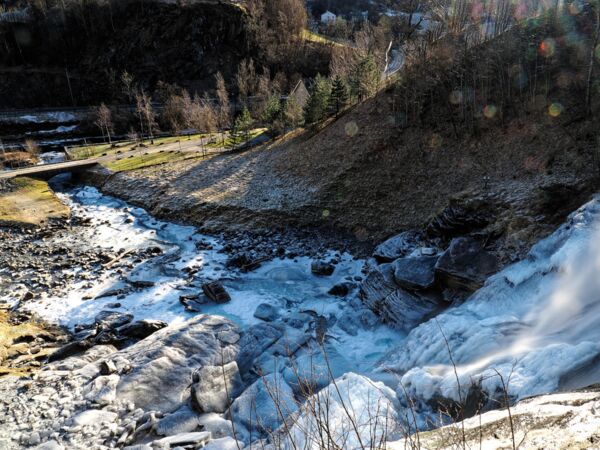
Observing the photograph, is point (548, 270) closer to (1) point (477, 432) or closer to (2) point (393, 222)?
(1) point (477, 432)

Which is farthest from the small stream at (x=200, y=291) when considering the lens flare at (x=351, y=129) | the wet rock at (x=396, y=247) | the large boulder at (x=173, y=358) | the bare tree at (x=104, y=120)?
the bare tree at (x=104, y=120)

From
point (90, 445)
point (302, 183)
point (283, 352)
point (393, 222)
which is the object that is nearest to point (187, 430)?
point (90, 445)

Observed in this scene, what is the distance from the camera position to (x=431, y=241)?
→ 18.5 metres

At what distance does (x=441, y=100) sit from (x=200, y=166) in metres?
18.4

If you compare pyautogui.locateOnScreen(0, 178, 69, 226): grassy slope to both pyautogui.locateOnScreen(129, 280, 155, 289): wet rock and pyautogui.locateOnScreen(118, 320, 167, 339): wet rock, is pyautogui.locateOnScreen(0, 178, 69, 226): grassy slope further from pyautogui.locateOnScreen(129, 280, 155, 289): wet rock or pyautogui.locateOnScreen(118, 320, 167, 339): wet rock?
pyautogui.locateOnScreen(118, 320, 167, 339): wet rock

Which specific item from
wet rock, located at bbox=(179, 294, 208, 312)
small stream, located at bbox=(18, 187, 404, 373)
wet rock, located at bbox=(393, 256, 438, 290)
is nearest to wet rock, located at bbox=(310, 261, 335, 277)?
small stream, located at bbox=(18, 187, 404, 373)

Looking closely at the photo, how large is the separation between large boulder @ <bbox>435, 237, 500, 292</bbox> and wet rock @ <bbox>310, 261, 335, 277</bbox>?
568 cm

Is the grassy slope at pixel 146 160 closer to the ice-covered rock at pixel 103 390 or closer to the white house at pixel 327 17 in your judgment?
the ice-covered rock at pixel 103 390

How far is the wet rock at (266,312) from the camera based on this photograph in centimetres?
1591

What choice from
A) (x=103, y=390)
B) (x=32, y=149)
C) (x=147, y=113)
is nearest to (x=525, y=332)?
(x=103, y=390)

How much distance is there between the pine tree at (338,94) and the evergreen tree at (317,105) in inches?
20.1

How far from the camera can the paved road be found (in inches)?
1350

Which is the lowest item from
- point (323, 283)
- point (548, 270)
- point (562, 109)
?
point (323, 283)

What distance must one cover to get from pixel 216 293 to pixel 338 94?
20535 millimetres
